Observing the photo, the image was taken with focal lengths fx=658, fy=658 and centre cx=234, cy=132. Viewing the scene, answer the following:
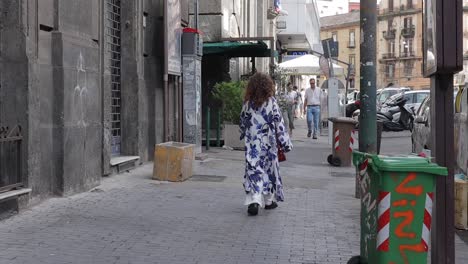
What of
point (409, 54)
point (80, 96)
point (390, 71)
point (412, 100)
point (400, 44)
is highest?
point (400, 44)

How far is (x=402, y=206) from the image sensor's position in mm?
4246

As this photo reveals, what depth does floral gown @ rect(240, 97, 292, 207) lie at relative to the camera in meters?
7.93

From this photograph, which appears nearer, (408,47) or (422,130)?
(422,130)

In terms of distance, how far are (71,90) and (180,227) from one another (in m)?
2.58

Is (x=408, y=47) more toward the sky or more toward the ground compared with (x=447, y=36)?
more toward the sky

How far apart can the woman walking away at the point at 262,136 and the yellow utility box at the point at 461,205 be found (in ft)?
6.59

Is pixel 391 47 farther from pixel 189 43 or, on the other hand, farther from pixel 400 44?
pixel 189 43

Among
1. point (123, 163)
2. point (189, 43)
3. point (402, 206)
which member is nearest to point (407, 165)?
point (402, 206)

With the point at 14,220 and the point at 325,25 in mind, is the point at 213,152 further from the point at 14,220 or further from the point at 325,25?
the point at 325,25

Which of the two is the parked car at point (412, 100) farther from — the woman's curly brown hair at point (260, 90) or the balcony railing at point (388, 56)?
the balcony railing at point (388, 56)

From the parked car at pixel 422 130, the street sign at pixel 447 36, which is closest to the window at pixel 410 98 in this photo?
the parked car at pixel 422 130

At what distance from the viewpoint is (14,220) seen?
704cm

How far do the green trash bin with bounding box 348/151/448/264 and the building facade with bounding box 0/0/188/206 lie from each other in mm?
4246

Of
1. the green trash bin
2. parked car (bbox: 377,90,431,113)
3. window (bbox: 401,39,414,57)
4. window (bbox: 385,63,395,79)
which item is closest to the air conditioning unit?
parked car (bbox: 377,90,431,113)
